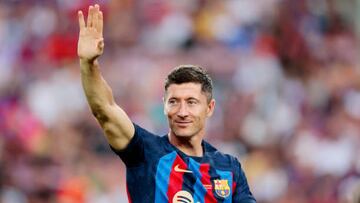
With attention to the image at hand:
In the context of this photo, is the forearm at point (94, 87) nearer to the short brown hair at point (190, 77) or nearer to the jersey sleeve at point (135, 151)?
the jersey sleeve at point (135, 151)

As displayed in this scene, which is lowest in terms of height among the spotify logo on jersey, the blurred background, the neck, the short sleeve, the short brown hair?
the spotify logo on jersey

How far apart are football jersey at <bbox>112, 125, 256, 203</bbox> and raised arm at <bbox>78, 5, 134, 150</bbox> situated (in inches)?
3.5

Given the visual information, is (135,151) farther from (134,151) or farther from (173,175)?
(173,175)

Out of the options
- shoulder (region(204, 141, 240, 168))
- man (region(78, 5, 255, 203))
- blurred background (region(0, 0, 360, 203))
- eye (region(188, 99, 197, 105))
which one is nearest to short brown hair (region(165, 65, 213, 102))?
man (region(78, 5, 255, 203))

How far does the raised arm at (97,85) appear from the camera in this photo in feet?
21.4

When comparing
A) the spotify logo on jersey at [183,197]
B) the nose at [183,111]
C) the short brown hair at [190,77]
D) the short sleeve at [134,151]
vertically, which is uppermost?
the short brown hair at [190,77]

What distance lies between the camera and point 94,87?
21.5 ft

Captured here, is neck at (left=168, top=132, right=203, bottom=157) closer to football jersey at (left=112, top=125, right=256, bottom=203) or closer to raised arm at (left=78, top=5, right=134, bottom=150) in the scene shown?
football jersey at (left=112, top=125, right=256, bottom=203)

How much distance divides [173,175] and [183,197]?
141 millimetres

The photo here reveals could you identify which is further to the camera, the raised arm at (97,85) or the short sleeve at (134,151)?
the short sleeve at (134,151)

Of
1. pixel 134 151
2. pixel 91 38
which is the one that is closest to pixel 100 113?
pixel 134 151

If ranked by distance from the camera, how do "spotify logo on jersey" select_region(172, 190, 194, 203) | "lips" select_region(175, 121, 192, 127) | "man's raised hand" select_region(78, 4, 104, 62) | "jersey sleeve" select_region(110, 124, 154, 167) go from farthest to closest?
1. "lips" select_region(175, 121, 192, 127)
2. "spotify logo on jersey" select_region(172, 190, 194, 203)
3. "jersey sleeve" select_region(110, 124, 154, 167)
4. "man's raised hand" select_region(78, 4, 104, 62)

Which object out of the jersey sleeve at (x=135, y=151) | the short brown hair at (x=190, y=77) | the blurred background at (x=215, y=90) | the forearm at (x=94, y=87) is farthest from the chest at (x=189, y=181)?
the blurred background at (x=215, y=90)

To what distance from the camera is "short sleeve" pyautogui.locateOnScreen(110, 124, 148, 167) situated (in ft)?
21.9
